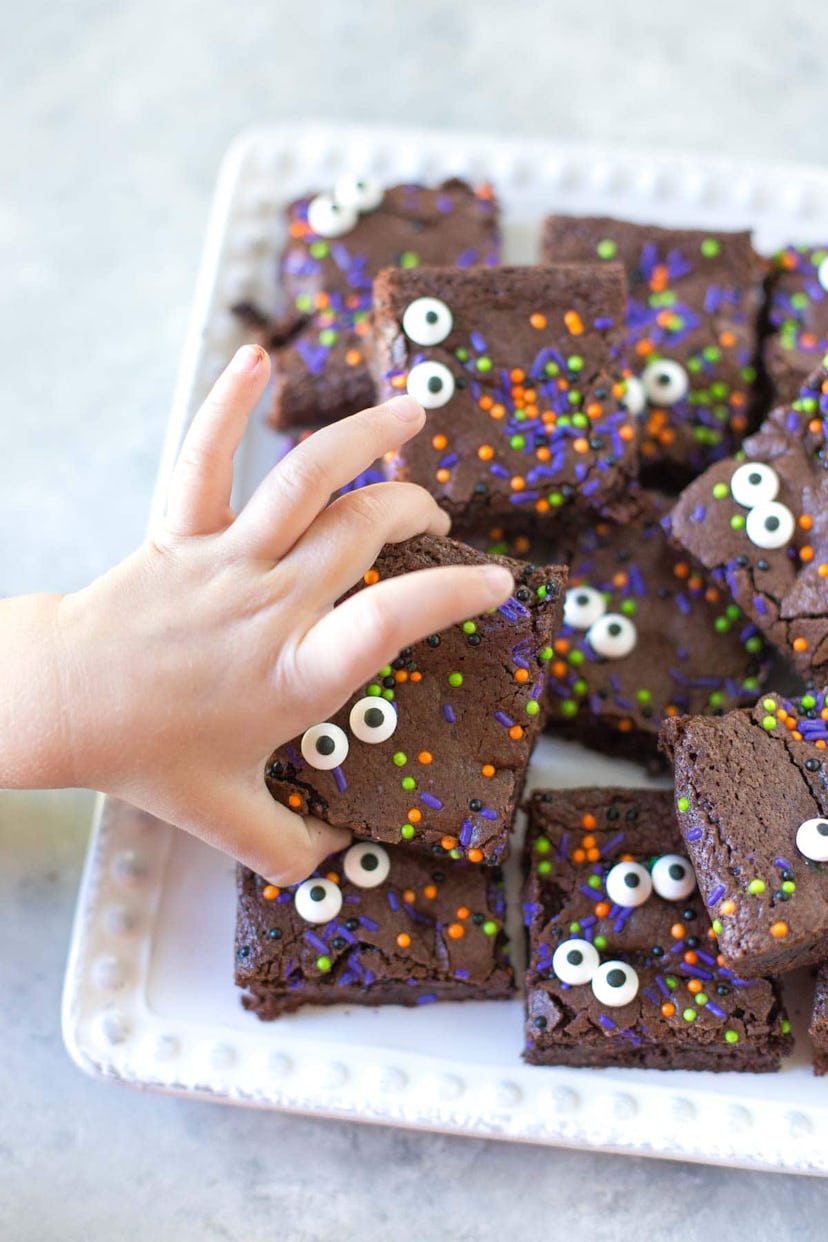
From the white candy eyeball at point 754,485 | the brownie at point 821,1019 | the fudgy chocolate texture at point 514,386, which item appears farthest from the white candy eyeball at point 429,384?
the brownie at point 821,1019

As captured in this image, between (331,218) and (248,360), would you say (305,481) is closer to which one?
(248,360)

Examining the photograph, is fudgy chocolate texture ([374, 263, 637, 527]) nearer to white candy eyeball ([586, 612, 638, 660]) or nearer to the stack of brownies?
the stack of brownies

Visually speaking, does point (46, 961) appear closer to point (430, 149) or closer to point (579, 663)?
point (579, 663)

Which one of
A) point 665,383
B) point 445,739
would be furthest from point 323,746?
point 665,383

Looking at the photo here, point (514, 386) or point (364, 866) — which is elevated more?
point (514, 386)

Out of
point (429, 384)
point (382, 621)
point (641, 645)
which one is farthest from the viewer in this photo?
point (641, 645)

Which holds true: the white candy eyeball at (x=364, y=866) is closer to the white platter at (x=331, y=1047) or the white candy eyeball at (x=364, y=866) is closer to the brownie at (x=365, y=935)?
the brownie at (x=365, y=935)

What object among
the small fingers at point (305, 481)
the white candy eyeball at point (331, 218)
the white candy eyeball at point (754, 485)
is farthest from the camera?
the white candy eyeball at point (331, 218)
